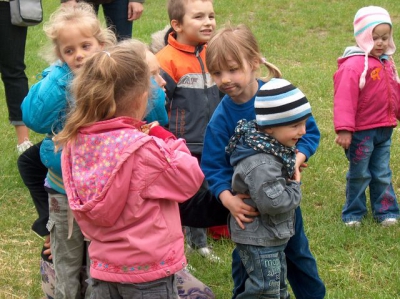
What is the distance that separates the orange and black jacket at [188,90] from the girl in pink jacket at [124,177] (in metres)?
1.58

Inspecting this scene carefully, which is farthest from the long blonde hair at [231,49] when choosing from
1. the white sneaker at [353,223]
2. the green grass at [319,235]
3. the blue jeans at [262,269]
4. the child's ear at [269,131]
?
the white sneaker at [353,223]

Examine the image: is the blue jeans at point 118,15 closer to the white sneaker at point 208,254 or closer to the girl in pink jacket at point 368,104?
the girl in pink jacket at point 368,104

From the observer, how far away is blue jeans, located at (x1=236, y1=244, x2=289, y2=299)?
3264 millimetres

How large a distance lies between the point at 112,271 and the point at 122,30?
3.58 m

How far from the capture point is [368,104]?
5004 millimetres

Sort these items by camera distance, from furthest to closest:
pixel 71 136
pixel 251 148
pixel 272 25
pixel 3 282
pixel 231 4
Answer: pixel 231 4 → pixel 272 25 → pixel 3 282 → pixel 251 148 → pixel 71 136

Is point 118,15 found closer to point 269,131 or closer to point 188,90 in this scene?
point 188,90

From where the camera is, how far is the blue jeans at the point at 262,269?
128 inches

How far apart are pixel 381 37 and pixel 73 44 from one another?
2.31 metres

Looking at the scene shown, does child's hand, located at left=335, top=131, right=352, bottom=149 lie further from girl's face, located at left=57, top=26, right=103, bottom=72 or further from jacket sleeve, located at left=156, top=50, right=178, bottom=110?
girl's face, located at left=57, top=26, right=103, bottom=72

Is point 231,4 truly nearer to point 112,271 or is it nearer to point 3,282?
point 3,282

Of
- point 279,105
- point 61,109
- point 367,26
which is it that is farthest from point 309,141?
point 367,26

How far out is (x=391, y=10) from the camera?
1367 centimetres

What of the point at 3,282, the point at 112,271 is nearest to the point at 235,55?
the point at 112,271
